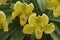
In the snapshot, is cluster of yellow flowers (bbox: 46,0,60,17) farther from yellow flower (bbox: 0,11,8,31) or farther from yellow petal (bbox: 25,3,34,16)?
yellow flower (bbox: 0,11,8,31)

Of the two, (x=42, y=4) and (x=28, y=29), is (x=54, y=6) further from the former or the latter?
(x=28, y=29)

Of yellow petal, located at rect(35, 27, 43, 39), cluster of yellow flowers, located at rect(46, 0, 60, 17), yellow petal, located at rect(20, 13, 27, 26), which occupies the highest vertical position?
cluster of yellow flowers, located at rect(46, 0, 60, 17)

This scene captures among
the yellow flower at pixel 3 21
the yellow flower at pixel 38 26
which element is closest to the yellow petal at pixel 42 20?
the yellow flower at pixel 38 26

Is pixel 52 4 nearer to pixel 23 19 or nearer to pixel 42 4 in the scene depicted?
pixel 42 4

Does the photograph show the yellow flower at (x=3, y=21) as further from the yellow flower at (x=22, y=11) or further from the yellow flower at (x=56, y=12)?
the yellow flower at (x=56, y=12)

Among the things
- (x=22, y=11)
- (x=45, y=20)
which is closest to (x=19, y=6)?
(x=22, y=11)

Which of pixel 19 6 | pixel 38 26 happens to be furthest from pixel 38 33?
pixel 19 6

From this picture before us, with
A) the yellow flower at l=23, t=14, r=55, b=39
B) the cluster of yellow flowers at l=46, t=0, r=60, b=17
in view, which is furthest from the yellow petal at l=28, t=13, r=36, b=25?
the cluster of yellow flowers at l=46, t=0, r=60, b=17

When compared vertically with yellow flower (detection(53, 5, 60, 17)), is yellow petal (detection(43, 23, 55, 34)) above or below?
below
